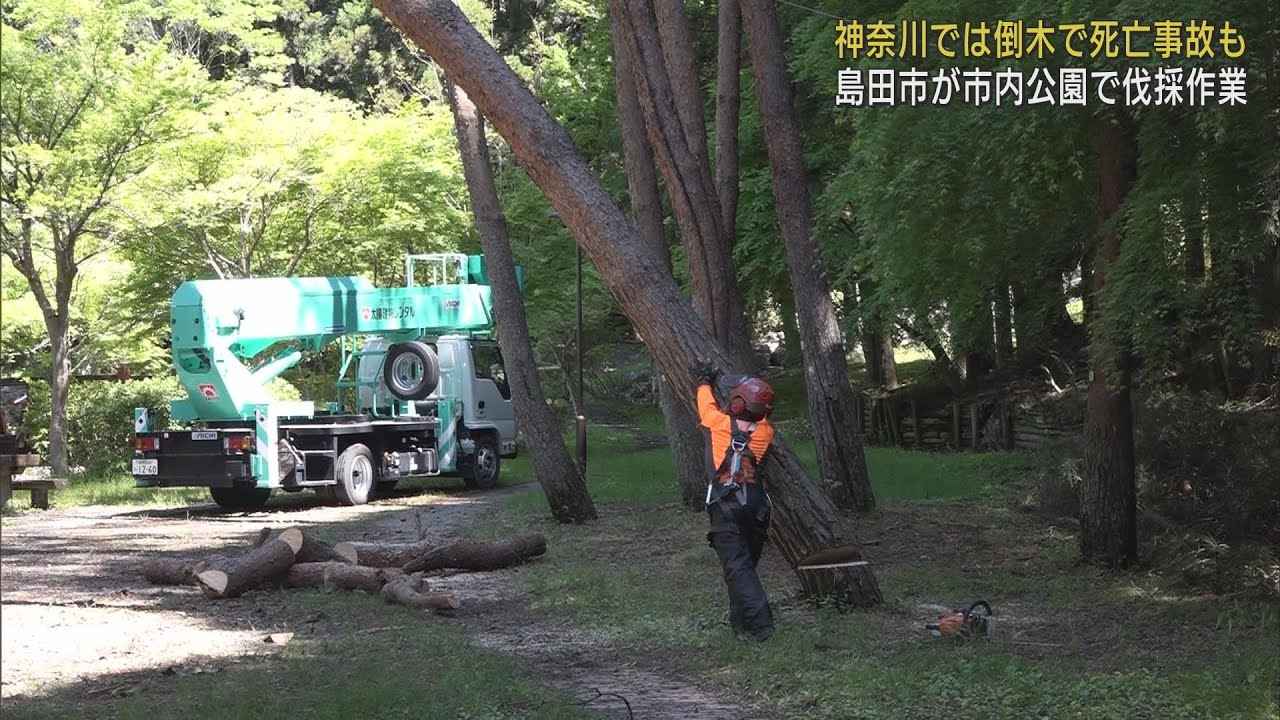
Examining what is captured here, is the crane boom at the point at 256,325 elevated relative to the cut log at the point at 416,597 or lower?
elevated

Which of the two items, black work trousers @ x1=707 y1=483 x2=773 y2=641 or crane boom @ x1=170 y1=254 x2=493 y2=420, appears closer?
black work trousers @ x1=707 y1=483 x2=773 y2=641

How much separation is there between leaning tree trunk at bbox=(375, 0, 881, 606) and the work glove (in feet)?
0.39

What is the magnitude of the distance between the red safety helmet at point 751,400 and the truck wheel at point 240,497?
13.3 metres

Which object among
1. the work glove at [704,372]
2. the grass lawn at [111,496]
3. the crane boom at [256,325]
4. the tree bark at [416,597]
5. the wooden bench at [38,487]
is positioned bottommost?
the tree bark at [416,597]

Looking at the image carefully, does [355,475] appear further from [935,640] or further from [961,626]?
[961,626]

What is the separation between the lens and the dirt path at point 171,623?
8727mm

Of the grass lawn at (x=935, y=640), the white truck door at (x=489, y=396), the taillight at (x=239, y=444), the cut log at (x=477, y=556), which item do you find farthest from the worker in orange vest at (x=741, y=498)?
the white truck door at (x=489, y=396)

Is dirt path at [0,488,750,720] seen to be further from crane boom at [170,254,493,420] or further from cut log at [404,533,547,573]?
crane boom at [170,254,493,420]

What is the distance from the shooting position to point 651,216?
1780 cm

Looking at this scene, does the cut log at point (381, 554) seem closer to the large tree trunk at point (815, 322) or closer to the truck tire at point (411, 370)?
the large tree trunk at point (815, 322)

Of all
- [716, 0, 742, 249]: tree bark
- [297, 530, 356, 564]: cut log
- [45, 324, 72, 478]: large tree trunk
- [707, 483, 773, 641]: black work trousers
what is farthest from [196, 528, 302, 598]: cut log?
[45, 324, 72, 478]: large tree trunk

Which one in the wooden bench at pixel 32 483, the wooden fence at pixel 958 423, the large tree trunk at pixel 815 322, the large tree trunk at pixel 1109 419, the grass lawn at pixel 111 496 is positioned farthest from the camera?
the wooden fence at pixel 958 423

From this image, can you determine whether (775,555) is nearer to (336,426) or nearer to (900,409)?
(336,426)

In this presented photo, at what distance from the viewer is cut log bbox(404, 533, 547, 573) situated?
14086mm
